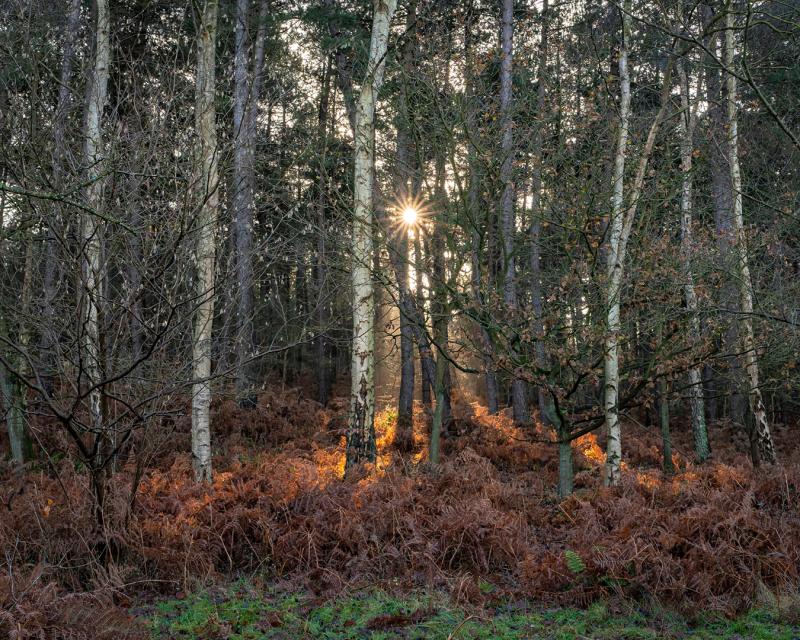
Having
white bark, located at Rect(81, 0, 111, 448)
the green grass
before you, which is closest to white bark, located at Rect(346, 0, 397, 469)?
white bark, located at Rect(81, 0, 111, 448)

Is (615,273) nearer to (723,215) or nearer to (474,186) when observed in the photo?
(474,186)

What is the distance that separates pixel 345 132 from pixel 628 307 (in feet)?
35.4

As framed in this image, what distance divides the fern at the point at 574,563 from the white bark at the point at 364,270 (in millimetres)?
4128

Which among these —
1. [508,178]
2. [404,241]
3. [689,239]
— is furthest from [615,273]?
[404,241]

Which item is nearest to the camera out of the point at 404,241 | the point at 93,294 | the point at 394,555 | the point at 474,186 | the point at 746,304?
the point at 93,294

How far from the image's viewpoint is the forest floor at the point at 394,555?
503 centimetres

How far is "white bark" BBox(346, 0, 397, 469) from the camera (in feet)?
31.1

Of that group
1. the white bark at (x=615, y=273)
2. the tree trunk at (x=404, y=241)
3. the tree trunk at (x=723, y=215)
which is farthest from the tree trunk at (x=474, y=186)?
the tree trunk at (x=723, y=215)

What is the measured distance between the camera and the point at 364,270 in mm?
9570

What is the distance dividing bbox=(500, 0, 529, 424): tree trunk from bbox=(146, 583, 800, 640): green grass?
417 centimetres

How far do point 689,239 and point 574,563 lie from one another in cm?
591

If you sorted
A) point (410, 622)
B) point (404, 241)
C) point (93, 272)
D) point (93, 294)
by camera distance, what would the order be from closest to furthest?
point (93, 272), point (93, 294), point (410, 622), point (404, 241)

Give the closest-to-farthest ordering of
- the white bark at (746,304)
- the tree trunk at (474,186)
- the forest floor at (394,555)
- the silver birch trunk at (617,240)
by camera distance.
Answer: the forest floor at (394,555) < the silver birch trunk at (617,240) < the tree trunk at (474,186) < the white bark at (746,304)

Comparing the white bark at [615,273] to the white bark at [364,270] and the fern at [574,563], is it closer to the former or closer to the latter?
the fern at [574,563]
